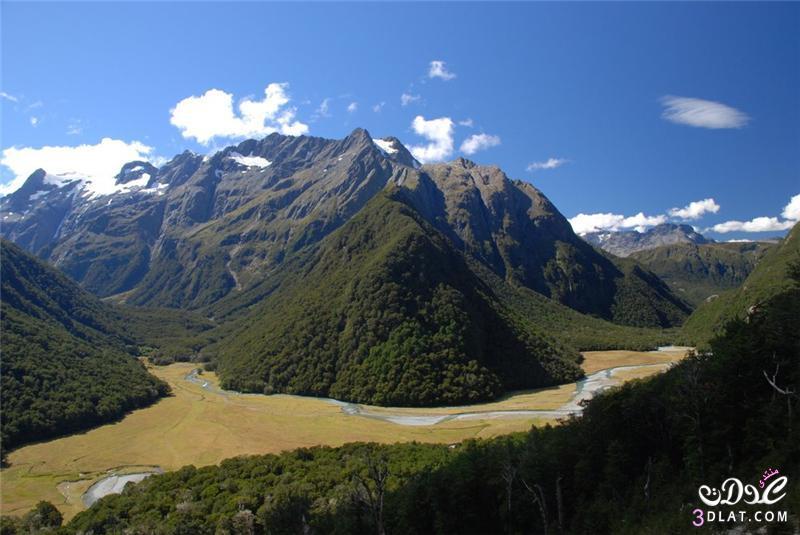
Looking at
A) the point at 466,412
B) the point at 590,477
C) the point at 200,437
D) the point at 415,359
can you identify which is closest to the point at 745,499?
the point at 590,477

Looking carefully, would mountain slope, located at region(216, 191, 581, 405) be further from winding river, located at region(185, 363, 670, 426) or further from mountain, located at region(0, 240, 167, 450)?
mountain, located at region(0, 240, 167, 450)

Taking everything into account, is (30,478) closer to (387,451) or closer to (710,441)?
(387,451)

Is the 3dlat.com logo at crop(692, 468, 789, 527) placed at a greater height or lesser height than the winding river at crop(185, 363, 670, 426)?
greater

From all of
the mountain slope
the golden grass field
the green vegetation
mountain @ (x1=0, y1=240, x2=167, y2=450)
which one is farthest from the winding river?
mountain @ (x1=0, y1=240, x2=167, y2=450)

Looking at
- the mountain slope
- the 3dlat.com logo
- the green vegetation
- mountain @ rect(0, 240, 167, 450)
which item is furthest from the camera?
the mountain slope

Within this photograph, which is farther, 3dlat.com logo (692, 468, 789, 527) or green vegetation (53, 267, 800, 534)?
green vegetation (53, 267, 800, 534)
